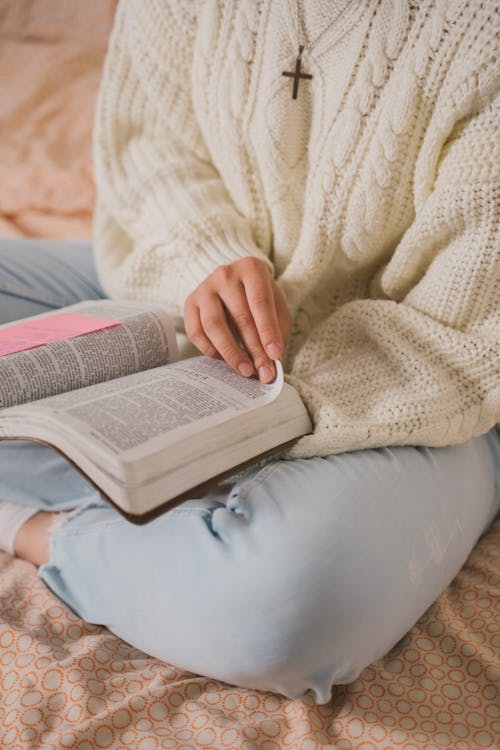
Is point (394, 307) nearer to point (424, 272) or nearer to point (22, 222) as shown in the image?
point (424, 272)

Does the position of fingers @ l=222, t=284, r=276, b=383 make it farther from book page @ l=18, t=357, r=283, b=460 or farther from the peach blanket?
the peach blanket

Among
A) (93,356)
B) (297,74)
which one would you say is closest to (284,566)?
(93,356)

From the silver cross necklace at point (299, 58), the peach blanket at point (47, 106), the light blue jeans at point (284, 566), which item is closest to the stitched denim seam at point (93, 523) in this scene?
the light blue jeans at point (284, 566)

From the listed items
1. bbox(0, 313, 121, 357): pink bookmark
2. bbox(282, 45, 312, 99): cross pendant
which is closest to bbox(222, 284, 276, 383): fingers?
bbox(0, 313, 121, 357): pink bookmark

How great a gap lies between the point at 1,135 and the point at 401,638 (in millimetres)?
1061

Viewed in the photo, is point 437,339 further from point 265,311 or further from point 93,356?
point 93,356

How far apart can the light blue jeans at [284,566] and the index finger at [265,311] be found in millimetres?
106

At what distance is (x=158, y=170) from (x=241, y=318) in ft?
1.00

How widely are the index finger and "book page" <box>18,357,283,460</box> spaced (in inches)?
0.7

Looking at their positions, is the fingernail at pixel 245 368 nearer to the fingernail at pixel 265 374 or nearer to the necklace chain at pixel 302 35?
the fingernail at pixel 265 374

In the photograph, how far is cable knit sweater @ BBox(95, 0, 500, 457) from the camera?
590 mm

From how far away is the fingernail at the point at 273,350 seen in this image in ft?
1.85

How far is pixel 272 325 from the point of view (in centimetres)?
58

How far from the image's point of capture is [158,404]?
500 millimetres
